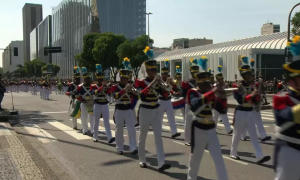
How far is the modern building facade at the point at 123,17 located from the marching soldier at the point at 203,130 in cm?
8779

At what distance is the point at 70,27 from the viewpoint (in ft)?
349

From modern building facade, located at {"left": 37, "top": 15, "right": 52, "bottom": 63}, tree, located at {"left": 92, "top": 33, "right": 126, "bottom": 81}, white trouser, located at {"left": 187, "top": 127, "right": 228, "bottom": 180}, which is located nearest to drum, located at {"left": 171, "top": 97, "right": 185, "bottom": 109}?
white trouser, located at {"left": 187, "top": 127, "right": 228, "bottom": 180}

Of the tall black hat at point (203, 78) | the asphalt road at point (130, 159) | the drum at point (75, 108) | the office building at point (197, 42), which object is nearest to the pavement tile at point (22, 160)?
the asphalt road at point (130, 159)

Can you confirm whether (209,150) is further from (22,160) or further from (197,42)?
(197,42)

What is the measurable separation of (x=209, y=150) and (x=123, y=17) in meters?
92.4

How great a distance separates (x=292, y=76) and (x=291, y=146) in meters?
0.85

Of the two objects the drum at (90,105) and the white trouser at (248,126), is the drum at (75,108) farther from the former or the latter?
the white trouser at (248,126)

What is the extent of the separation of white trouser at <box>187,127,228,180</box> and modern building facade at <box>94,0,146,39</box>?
88034 mm

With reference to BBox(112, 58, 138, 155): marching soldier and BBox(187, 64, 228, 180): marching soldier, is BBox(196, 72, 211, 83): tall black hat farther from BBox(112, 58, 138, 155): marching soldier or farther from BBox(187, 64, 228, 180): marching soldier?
BBox(112, 58, 138, 155): marching soldier

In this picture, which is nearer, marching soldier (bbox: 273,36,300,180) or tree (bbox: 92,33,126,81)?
marching soldier (bbox: 273,36,300,180)

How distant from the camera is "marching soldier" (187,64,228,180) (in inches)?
196

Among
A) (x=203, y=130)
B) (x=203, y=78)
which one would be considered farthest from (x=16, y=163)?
(x=203, y=78)

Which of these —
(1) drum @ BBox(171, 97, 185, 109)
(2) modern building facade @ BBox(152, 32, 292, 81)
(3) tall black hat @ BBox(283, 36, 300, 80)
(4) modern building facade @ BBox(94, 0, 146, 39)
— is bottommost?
(1) drum @ BBox(171, 97, 185, 109)

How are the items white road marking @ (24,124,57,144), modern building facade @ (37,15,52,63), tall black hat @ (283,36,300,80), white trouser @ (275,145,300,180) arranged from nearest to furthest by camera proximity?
white trouser @ (275,145,300,180), tall black hat @ (283,36,300,80), white road marking @ (24,124,57,144), modern building facade @ (37,15,52,63)
